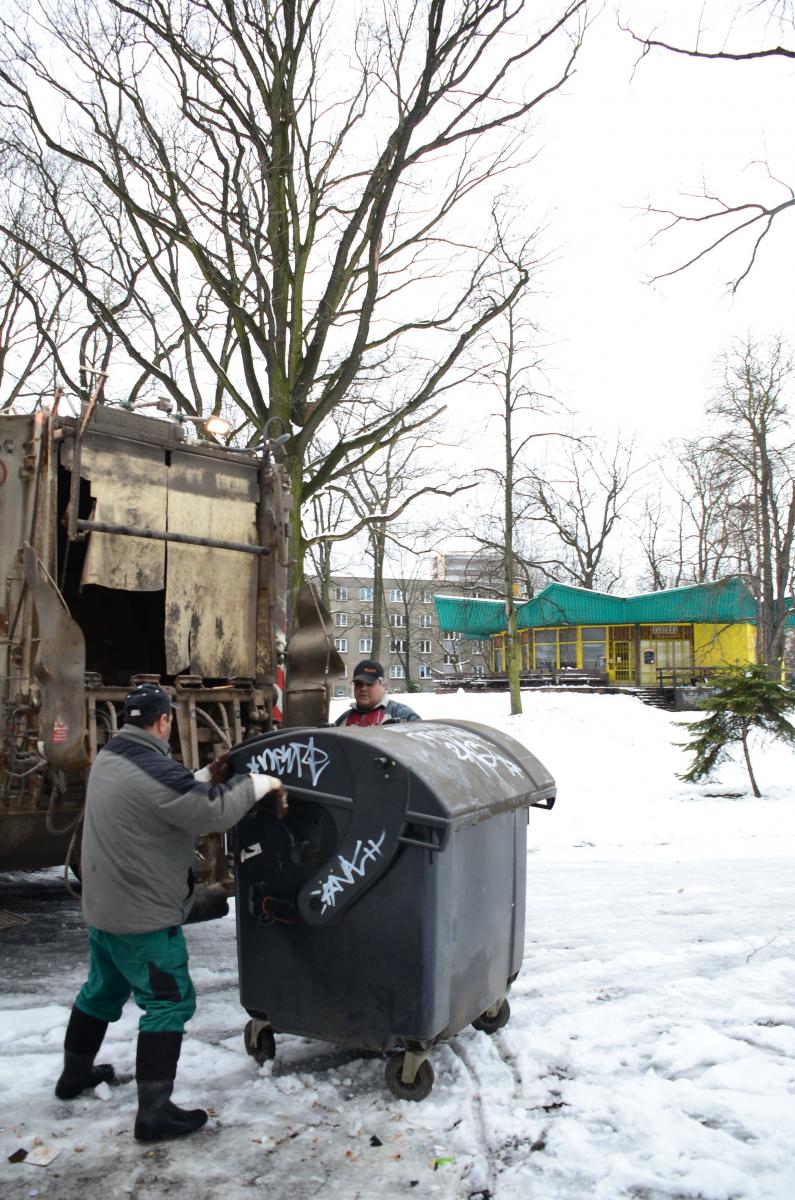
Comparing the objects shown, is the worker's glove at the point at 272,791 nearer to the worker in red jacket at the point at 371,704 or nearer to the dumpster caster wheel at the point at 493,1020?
the dumpster caster wheel at the point at 493,1020

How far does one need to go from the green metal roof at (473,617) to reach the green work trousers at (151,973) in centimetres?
3272

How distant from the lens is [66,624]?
5.23 meters

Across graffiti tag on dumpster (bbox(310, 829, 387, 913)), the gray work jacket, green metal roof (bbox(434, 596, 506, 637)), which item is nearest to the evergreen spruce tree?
graffiti tag on dumpster (bbox(310, 829, 387, 913))

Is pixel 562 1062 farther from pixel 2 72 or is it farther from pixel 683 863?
pixel 2 72

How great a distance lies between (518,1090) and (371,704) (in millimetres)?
2263

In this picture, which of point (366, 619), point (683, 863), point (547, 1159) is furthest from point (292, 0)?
point (366, 619)

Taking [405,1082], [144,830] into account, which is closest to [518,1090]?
[405,1082]

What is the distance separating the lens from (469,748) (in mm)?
4133

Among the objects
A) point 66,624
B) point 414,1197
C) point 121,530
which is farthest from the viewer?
point 121,530

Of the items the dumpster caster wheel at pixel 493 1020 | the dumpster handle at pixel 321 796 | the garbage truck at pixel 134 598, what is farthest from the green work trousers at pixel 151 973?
the garbage truck at pixel 134 598

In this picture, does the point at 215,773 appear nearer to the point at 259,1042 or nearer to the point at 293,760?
the point at 293,760

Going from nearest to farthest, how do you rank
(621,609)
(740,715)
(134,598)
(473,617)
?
(134,598) → (740,715) → (621,609) → (473,617)

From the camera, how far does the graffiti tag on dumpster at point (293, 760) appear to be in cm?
367

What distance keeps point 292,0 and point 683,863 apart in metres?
11.1
